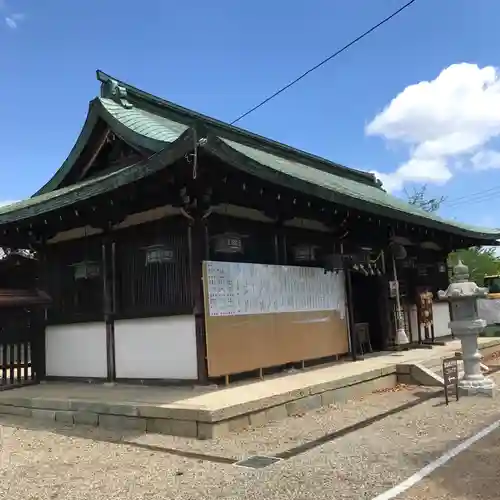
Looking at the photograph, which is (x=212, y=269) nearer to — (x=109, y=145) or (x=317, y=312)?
(x=317, y=312)

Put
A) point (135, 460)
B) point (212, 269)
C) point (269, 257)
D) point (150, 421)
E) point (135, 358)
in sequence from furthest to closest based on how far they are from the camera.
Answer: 1. point (269, 257)
2. point (135, 358)
3. point (212, 269)
4. point (150, 421)
5. point (135, 460)

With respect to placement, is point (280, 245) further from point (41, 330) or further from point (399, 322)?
point (41, 330)

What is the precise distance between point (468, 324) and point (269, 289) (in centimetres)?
304

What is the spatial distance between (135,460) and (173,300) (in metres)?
2.98

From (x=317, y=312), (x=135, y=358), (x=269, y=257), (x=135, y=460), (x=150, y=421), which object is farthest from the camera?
(x=317, y=312)

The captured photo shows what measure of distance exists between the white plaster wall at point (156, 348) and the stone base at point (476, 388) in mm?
4044

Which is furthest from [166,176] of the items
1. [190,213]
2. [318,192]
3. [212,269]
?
[318,192]

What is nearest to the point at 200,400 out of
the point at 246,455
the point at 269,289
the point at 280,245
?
the point at 246,455

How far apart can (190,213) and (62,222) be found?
9.37 feet

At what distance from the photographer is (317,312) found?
975 centimetres

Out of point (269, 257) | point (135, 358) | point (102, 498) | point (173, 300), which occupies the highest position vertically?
point (269, 257)

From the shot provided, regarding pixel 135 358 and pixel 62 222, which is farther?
pixel 62 222

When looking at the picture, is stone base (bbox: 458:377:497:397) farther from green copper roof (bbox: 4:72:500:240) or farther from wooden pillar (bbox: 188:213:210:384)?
wooden pillar (bbox: 188:213:210:384)

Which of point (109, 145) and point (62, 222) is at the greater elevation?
point (109, 145)
